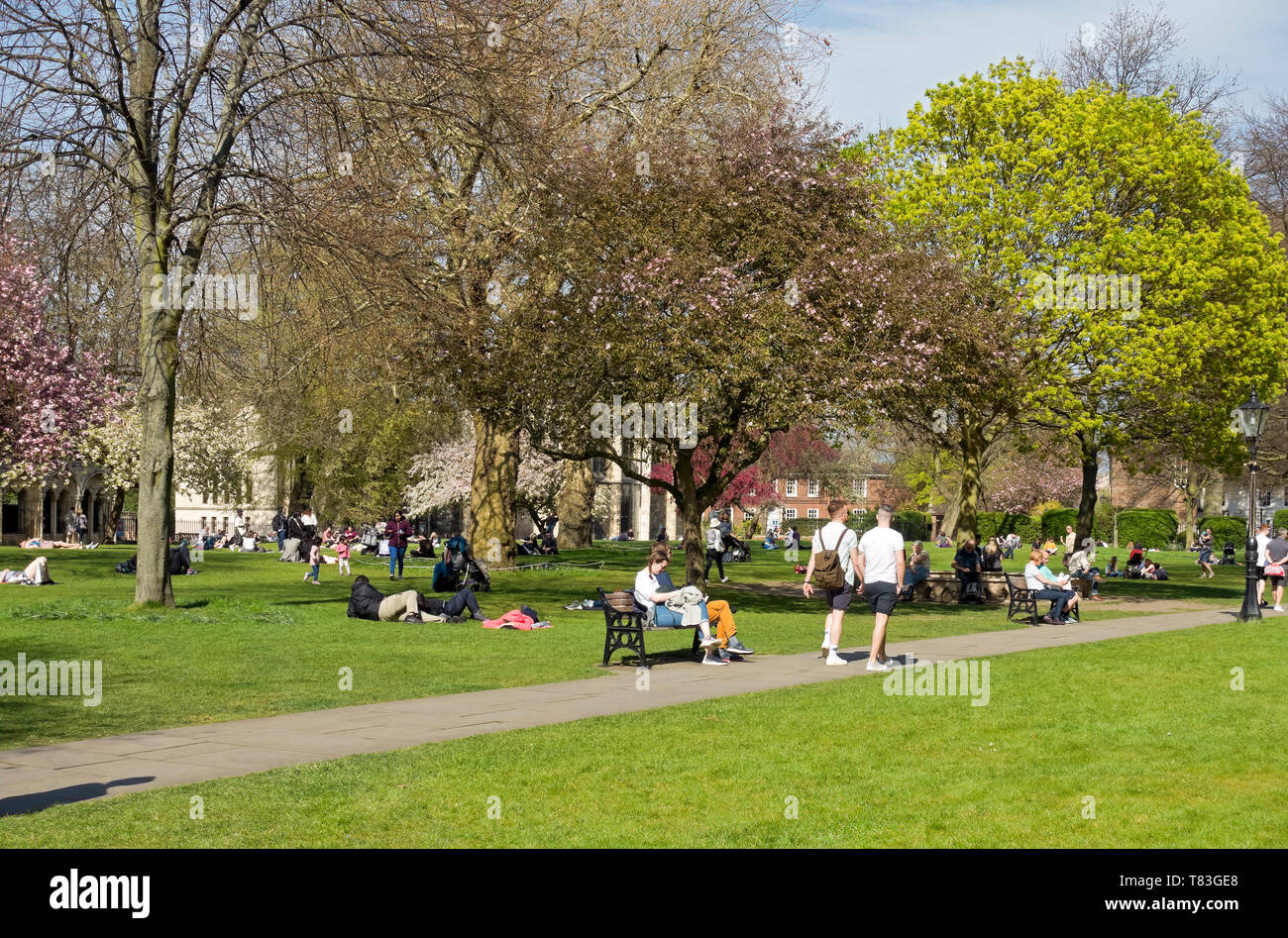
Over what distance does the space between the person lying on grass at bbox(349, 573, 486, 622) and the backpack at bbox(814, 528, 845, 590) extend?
7297 mm

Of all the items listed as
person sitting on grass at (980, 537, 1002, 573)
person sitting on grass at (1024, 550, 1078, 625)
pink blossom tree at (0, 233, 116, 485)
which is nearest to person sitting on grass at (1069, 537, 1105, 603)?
person sitting on grass at (980, 537, 1002, 573)

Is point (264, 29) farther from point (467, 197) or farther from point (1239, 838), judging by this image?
point (1239, 838)

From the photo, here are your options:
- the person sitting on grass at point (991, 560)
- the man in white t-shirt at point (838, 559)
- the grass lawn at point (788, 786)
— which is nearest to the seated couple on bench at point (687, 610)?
the man in white t-shirt at point (838, 559)

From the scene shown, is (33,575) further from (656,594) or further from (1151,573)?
(1151,573)

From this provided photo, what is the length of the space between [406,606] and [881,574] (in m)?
8.65

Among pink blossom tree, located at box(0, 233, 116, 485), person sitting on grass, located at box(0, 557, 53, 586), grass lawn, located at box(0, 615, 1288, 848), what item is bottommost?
person sitting on grass, located at box(0, 557, 53, 586)

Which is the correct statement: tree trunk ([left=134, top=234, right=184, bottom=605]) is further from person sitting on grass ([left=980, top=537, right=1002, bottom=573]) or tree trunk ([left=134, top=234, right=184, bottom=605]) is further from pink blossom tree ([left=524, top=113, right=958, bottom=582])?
person sitting on grass ([left=980, top=537, right=1002, bottom=573])

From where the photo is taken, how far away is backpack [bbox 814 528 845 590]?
15336 mm

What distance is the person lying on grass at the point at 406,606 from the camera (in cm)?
2080

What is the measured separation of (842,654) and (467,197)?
17532 mm

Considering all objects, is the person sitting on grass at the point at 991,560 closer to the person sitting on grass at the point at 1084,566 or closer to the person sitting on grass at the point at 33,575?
the person sitting on grass at the point at 1084,566

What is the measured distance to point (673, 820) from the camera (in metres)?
7.09

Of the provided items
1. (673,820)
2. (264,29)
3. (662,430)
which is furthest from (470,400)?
(673,820)

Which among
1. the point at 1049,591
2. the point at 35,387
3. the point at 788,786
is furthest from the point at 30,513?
the point at 788,786
